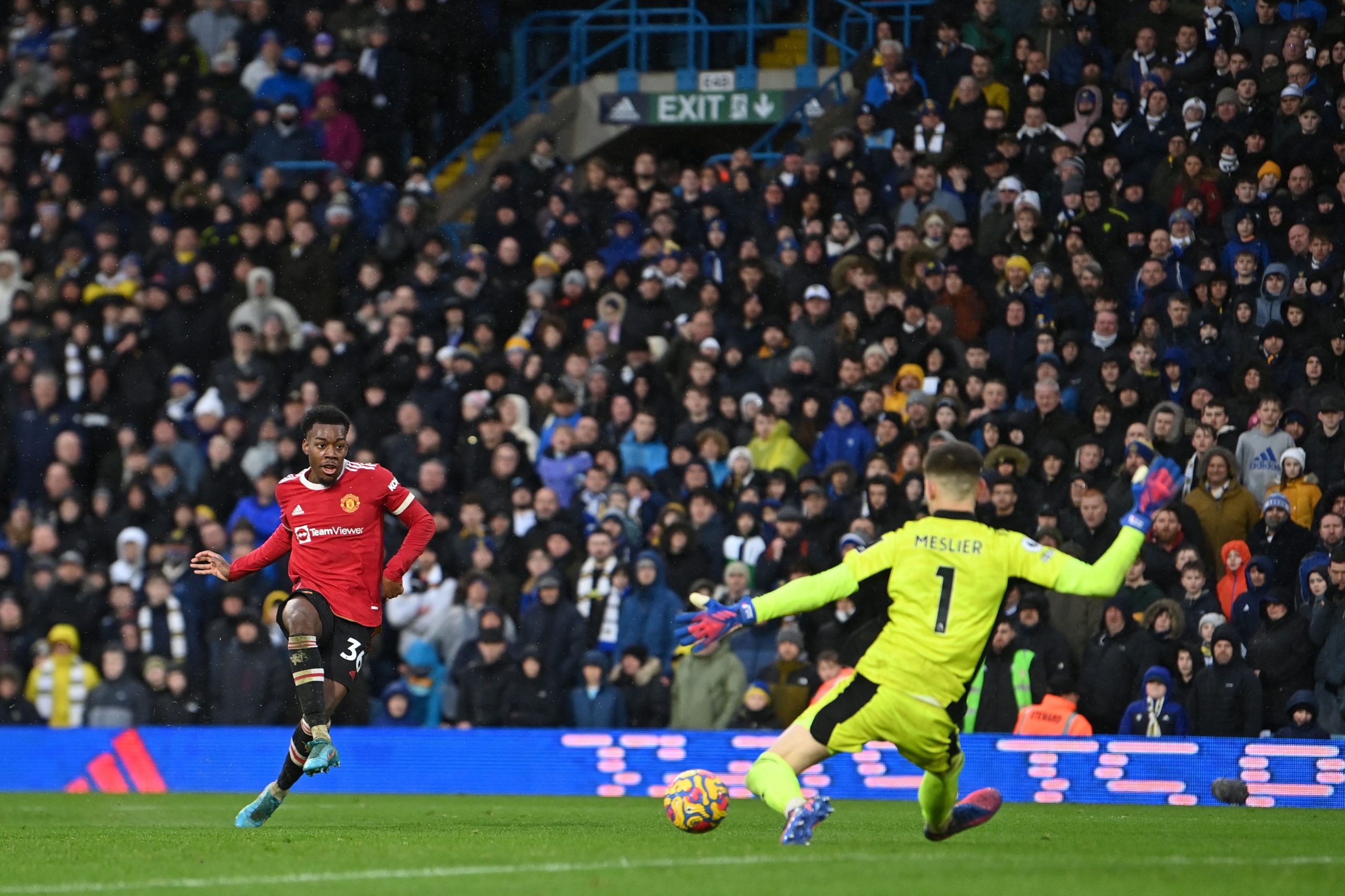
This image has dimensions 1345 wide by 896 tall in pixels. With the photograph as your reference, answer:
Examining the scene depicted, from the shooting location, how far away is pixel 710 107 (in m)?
23.6

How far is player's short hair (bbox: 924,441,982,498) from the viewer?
26.9 feet

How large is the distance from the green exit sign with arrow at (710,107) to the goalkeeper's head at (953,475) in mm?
15405

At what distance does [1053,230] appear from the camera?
1823 centimetres

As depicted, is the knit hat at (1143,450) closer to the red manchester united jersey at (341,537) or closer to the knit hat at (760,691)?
the knit hat at (760,691)

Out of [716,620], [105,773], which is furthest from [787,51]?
[716,620]

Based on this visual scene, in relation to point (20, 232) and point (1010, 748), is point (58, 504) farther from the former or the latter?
point (1010, 748)

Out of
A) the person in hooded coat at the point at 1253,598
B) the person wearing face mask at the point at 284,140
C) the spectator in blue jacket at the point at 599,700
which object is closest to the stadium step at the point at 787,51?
the person wearing face mask at the point at 284,140

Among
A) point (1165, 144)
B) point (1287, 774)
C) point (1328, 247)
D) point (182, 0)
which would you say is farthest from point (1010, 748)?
point (182, 0)

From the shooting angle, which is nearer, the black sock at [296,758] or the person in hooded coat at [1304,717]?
the black sock at [296,758]

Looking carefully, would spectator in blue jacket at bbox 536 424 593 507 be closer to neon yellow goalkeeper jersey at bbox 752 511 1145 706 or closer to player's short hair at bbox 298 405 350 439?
player's short hair at bbox 298 405 350 439

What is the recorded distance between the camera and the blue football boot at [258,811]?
1048 cm

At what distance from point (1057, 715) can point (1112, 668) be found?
1.81ft

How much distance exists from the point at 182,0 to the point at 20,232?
4.10 meters

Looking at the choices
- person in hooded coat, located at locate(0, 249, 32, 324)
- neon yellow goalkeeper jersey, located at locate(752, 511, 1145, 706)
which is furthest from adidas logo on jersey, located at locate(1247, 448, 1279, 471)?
person in hooded coat, located at locate(0, 249, 32, 324)
